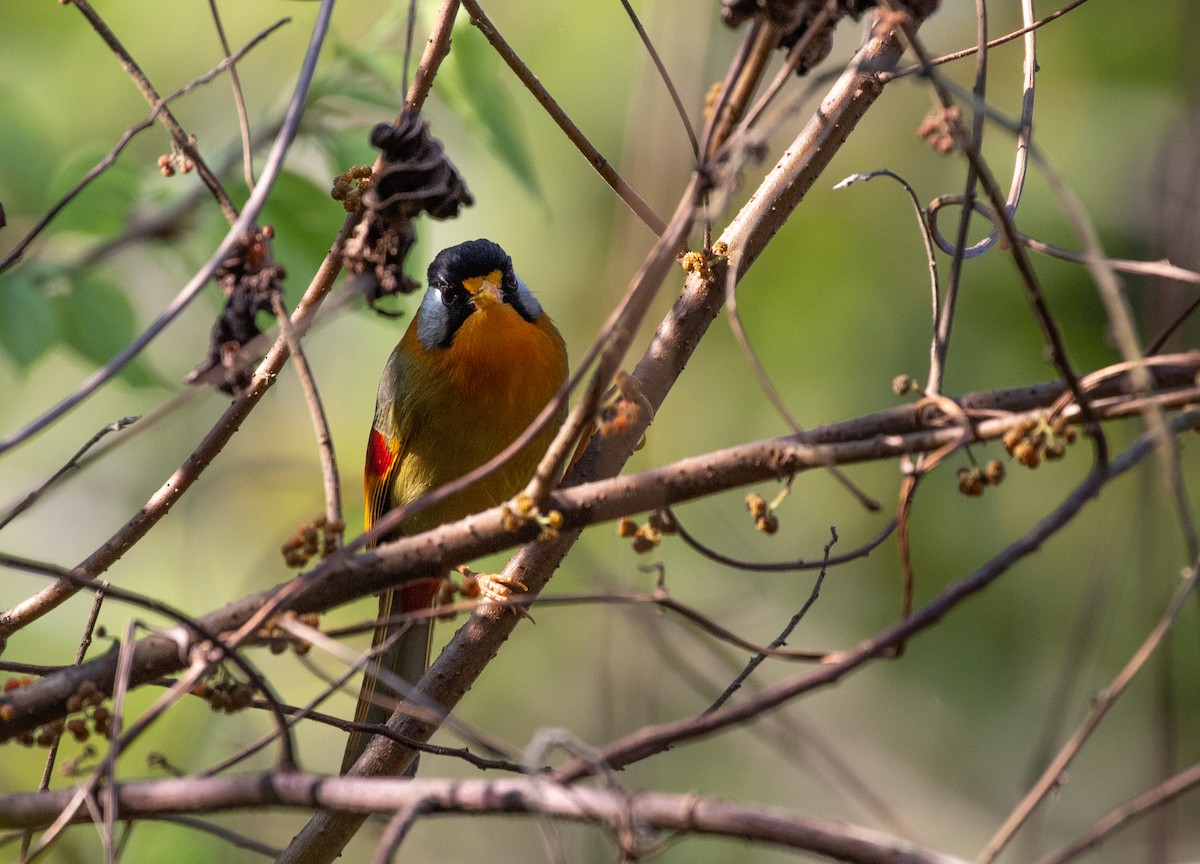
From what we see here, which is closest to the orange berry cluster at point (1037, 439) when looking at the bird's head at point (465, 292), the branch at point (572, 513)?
the branch at point (572, 513)

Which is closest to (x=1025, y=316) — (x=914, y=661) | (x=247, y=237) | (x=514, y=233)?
(x=914, y=661)

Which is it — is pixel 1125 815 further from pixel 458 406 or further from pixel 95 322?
pixel 458 406

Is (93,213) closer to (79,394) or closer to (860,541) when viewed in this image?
(79,394)

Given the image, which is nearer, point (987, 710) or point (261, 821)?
point (261, 821)

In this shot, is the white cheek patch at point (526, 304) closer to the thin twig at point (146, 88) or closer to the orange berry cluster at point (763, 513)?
the thin twig at point (146, 88)

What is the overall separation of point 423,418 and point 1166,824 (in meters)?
3.07

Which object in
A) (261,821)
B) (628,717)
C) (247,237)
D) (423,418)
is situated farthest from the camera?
(423,418)

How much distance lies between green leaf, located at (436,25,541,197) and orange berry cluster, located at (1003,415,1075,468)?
1916mm

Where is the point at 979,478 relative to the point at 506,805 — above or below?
above

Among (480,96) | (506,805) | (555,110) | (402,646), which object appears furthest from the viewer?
(402,646)

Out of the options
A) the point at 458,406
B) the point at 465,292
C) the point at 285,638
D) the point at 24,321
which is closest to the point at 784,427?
the point at 465,292

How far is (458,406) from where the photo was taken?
4164mm

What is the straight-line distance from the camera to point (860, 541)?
22.9ft

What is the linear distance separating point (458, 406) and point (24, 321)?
4.80ft
